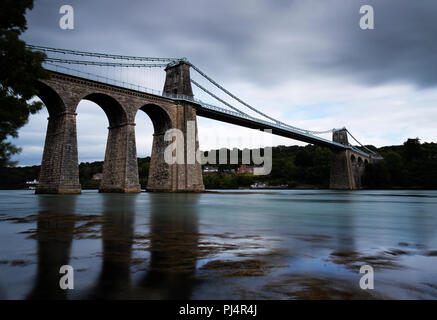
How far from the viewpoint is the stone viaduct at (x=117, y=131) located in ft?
80.1

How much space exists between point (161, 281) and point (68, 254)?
5.54ft

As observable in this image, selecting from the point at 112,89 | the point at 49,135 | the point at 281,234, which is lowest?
the point at 281,234

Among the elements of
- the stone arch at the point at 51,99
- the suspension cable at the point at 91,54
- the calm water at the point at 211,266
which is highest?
the suspension cable at the point at 91,54

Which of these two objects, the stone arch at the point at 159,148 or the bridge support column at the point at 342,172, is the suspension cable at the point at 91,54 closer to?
the stone arch at the point at 159,148

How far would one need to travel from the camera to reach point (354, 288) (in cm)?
232

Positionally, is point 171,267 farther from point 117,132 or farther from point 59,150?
point 117,132

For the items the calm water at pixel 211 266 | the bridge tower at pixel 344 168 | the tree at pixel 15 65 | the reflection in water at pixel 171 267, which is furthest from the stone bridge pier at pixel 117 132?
the bridge tower at pixel 344 168

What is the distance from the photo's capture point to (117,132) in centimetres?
3125

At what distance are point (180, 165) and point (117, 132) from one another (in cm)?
774

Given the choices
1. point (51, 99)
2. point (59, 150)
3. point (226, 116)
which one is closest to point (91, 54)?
point (51, 99)

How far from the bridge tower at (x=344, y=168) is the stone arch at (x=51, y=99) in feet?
197

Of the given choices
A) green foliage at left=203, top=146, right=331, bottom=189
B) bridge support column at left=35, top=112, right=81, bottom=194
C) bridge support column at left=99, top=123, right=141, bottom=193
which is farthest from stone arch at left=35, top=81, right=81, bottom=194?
green foliage at left=203, top=146, right=331, bottom=189
